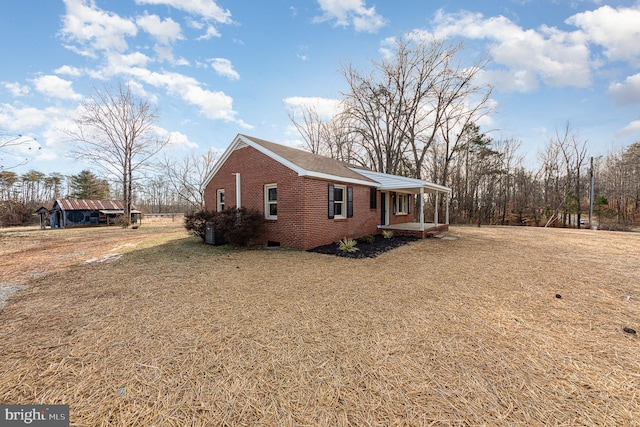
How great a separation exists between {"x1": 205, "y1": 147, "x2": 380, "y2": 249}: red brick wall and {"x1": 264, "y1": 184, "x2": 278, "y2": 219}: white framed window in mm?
174

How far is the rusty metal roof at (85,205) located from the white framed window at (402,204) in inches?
1181

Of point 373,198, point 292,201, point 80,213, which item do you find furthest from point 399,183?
point 80,213

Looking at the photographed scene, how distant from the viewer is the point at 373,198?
12.3 meters

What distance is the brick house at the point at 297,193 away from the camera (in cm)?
895

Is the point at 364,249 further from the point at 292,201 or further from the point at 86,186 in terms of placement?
the point at 86,186

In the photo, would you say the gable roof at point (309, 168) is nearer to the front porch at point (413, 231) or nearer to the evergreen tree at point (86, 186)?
the front porch at point (413, 231)

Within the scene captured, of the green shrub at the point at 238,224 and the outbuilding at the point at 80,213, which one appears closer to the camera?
the green shrub at the point at 238,224

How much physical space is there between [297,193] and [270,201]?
5.27ft

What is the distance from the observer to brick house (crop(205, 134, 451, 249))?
352 inches

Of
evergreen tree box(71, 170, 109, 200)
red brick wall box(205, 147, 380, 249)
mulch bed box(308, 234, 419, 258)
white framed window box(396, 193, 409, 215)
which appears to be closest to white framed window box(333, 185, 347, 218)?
red brick wall box(205, 147, 380, 249)

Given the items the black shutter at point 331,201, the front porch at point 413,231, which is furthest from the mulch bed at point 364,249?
the front porch at point 413,231

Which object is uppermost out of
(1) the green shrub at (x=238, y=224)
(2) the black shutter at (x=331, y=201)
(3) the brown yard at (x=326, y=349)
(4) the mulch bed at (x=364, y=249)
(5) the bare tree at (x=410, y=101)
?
(5) the bare tree at (x=410, y=101)

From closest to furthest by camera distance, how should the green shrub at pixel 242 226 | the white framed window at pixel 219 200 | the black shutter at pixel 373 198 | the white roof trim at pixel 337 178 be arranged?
the white roof trim at pixel 337 178 < the green shrub at pixel 242 226 < the black shutter at pixel 373 198 < the white framed window at pixel 219 200

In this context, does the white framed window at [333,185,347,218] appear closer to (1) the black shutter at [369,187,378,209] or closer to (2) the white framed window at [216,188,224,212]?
(1) the black shutter at [369,187,378,209]
